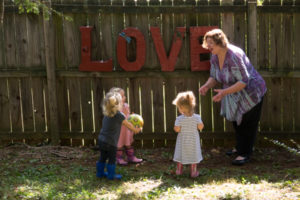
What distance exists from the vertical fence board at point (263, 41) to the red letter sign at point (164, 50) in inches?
45.7

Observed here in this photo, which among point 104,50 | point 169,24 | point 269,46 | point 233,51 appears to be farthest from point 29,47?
point 269,46

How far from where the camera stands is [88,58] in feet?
21.5

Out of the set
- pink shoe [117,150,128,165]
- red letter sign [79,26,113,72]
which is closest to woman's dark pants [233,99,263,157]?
pink shoe [117,150,128,165]

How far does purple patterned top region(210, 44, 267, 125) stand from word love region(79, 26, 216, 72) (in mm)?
501

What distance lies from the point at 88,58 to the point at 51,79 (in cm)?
67

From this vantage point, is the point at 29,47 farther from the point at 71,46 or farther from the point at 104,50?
the point at 104,50

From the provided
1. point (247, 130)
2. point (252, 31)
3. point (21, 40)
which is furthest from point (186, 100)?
point (21, 40)

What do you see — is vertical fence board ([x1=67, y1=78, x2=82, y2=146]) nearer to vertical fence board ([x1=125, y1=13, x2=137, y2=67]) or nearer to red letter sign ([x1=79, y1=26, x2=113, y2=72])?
red letter sign ([x1=79, y1=26, x2=113, y2=72])

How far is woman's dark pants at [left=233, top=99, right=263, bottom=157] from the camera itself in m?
5.88

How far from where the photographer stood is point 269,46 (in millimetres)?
6520

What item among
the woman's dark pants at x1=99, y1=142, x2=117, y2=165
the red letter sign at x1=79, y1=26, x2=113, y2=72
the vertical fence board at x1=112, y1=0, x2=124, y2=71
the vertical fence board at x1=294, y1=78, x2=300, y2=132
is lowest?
the woman's dark pants at x1=99, y1=142, x2=117, y2=165

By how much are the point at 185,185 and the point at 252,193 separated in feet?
2.76

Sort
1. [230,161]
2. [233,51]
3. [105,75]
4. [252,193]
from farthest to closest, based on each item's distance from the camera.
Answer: [105,75] → [230,161] → [233,51] → [252,193]

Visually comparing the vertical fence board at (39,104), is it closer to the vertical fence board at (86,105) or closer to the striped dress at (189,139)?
the vertical fence board at (86,105)
